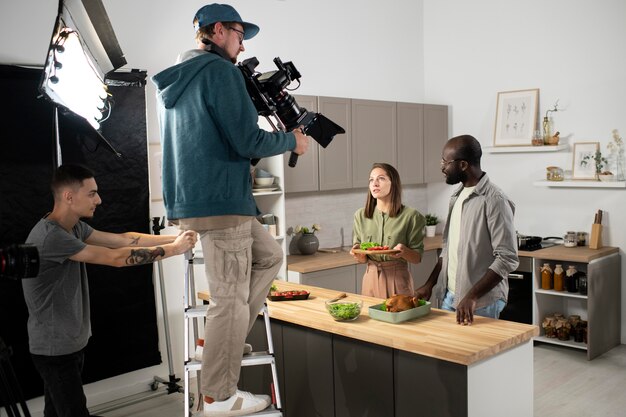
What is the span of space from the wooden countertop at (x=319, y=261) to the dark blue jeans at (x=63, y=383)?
222 cm

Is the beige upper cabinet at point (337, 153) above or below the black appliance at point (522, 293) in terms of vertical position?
above

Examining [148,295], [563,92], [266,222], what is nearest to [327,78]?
[266,222]

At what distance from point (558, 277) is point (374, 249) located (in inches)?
84.5

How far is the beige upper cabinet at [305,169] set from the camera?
17.3 feet

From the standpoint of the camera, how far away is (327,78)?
6.07 metres

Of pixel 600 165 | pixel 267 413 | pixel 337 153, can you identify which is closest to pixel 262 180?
pixel 337 153

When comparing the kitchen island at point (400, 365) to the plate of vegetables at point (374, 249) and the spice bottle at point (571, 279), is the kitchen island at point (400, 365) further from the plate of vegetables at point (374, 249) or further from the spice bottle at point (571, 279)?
the spice bottle at point (571, 279)

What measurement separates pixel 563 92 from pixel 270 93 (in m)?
4.18

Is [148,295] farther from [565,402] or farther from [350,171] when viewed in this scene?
[565,402]

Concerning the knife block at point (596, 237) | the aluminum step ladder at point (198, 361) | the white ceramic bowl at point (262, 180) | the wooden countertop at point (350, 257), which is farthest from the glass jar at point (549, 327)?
the aluminum step ladder at point (198, 361)

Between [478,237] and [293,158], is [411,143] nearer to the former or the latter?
[478,237]

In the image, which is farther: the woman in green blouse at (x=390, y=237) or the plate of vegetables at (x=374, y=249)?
the woman in green blouse at (x=390, y=237)

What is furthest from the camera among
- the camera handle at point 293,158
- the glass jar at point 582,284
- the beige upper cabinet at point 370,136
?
the beige upper cabinet at point 370,136

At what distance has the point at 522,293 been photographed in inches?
215
